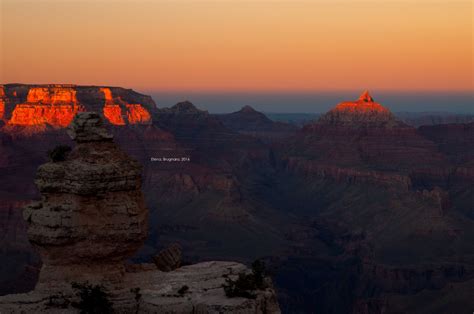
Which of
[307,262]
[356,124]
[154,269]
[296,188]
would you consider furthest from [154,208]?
[154,269]

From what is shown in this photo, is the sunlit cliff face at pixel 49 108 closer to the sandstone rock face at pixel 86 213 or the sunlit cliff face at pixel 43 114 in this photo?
the sunlit cliff face at pixel 43 114

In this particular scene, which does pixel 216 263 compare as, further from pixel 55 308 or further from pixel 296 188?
pixel 296 188

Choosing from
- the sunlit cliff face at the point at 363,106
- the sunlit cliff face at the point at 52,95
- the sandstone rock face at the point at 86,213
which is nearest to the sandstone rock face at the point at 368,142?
the sunlit cliff face at the point at 363,106

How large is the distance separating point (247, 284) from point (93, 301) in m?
5.43

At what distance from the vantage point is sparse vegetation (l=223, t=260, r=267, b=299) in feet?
84.3

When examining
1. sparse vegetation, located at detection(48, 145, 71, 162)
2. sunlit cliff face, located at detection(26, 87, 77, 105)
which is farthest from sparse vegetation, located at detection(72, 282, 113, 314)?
sunlit cliff face, located at detection(26, 87, 77, 105)

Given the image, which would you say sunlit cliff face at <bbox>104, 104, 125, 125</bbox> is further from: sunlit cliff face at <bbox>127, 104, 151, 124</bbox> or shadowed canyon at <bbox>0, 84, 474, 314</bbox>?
sunlit cliff face at <bbox>127, 104, 151, 124</bbox>

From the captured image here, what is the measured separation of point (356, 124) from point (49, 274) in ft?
530

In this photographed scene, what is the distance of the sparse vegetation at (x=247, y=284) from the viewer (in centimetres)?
2570

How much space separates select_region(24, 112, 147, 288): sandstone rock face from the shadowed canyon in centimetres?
3374

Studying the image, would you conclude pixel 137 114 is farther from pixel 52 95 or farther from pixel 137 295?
pixel 137 295

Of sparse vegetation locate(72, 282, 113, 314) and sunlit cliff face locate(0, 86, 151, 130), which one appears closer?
sparse vegetation locate(72, 282, 113, 314)

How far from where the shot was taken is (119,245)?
88.7 ft

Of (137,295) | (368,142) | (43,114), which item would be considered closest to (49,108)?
(43,114)
